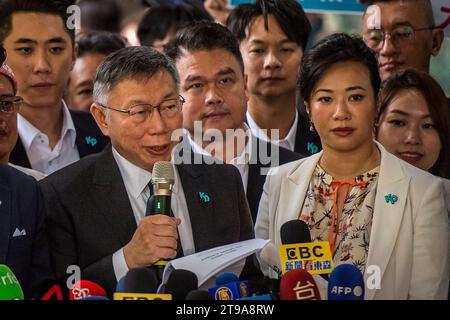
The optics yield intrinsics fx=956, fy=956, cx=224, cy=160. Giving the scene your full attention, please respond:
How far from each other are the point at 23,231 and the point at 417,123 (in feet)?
5.40

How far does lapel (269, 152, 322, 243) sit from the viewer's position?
3334 millimetres

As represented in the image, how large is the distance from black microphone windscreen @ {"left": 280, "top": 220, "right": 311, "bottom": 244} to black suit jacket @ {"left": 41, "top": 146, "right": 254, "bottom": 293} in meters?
0.50

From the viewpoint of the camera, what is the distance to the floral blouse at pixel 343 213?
3209mm

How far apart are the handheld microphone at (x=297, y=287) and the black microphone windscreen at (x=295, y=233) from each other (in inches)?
11.5

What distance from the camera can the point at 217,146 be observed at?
162 inches

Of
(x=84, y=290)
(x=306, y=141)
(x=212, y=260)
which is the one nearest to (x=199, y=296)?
(x=84, y=290)

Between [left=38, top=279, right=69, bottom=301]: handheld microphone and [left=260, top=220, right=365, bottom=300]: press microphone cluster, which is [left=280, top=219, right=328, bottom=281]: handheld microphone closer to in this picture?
[left=260, top=220, right=365, bottom=300]: press microphone cluster

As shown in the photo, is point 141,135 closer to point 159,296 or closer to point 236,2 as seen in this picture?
point 159,296

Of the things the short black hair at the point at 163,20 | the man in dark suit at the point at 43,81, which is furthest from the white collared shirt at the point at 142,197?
the short black hair at the point at 163,20

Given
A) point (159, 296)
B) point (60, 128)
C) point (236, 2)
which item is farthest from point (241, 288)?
point (236, 2)

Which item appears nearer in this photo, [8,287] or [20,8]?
[8,287]

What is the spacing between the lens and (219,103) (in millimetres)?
4047

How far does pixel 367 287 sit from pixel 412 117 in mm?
1029

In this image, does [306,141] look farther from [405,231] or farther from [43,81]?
[405,231]
